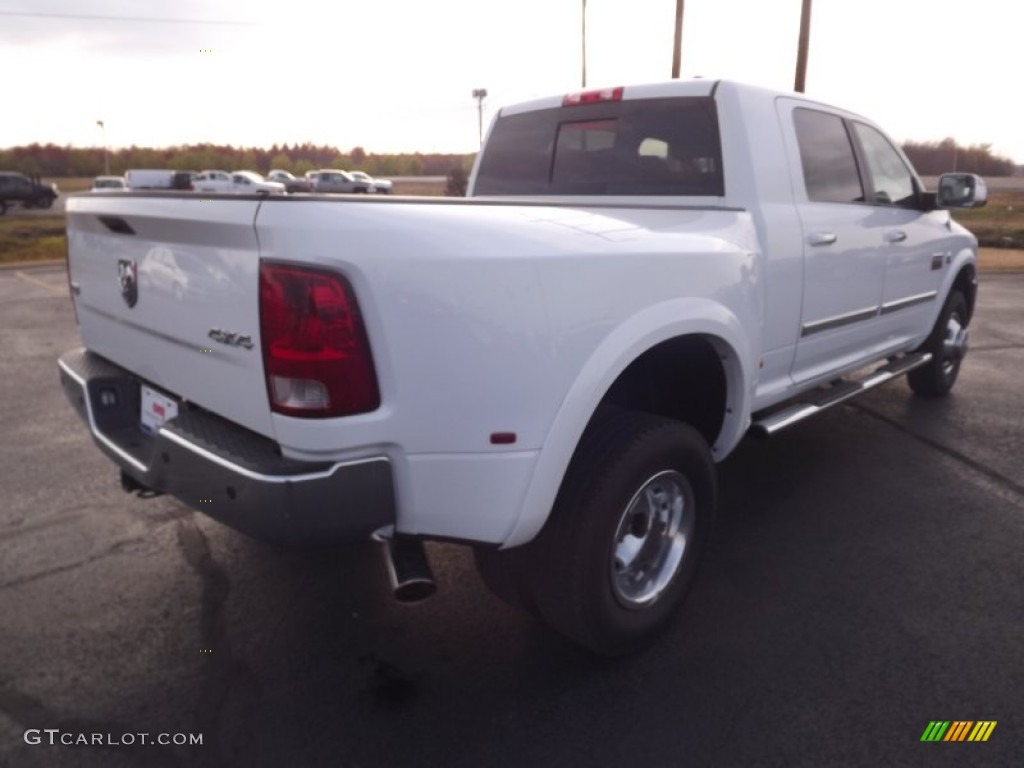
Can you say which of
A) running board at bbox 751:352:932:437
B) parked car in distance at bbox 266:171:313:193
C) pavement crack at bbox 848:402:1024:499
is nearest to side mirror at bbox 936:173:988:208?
running board at bbox 751:352:932:437

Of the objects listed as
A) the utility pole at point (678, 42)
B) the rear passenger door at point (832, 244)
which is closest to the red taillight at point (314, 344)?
the rear passenger door at point (832, 244)

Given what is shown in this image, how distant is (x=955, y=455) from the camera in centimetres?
493

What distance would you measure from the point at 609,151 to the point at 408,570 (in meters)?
2.59

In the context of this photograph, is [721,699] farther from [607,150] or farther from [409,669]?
[607,150]

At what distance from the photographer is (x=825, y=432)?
547cm

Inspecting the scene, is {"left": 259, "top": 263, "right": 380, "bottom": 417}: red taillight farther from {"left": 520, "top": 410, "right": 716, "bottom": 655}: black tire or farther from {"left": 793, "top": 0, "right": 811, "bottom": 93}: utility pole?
{"left": 793, "top": 0, "right": 811, "bottom": 93}: utility pole

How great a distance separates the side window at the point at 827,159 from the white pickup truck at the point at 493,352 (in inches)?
1.6

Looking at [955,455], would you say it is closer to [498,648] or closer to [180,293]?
[498,648]

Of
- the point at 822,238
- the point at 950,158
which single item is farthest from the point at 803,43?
the point at 950,158

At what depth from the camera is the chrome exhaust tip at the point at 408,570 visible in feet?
7.39

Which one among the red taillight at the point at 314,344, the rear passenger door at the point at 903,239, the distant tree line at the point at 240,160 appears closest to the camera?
the red taillight at the point at 314,344

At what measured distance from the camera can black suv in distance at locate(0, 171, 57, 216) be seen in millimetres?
38188

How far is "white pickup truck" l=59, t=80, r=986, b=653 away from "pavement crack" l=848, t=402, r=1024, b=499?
1.31 metres

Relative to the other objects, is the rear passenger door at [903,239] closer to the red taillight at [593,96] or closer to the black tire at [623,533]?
the red taillight at [593,96]
